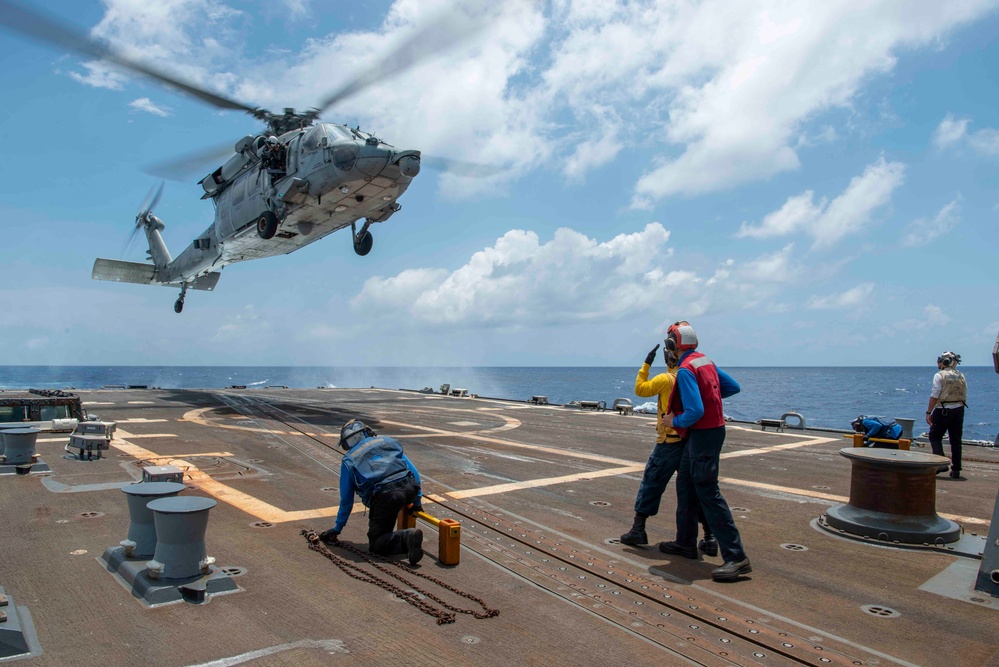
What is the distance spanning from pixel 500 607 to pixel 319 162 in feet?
50.4

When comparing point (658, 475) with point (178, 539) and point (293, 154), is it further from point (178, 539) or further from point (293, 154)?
point (293, 154)

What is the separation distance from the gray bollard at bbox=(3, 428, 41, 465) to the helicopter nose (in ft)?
35.5

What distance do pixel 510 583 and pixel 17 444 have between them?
25.4 ft

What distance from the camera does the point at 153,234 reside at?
30.6 metres

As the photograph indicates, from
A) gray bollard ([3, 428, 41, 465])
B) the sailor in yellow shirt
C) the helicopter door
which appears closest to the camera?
the sailor in yellow shirt

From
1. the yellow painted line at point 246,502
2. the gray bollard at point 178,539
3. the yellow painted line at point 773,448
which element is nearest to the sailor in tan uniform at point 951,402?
the yellow painted line at point 773,448

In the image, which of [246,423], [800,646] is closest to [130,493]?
[800,646]

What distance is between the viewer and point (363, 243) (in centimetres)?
2153

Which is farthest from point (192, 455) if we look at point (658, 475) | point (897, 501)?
point (897, 501)

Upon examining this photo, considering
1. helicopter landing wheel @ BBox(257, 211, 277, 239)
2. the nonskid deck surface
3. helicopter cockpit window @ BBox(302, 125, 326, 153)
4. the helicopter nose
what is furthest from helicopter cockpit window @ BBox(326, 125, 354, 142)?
the nonskid deck surface

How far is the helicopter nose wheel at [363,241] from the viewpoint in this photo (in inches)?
833

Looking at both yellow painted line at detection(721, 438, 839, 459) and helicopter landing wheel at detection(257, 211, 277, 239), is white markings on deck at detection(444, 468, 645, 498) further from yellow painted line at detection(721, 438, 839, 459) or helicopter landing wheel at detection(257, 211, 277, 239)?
helicopter landing wheel at detection(257, 211, 277, 239)

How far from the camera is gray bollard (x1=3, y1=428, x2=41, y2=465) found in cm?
878

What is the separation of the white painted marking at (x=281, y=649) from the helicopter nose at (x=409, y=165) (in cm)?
1460
